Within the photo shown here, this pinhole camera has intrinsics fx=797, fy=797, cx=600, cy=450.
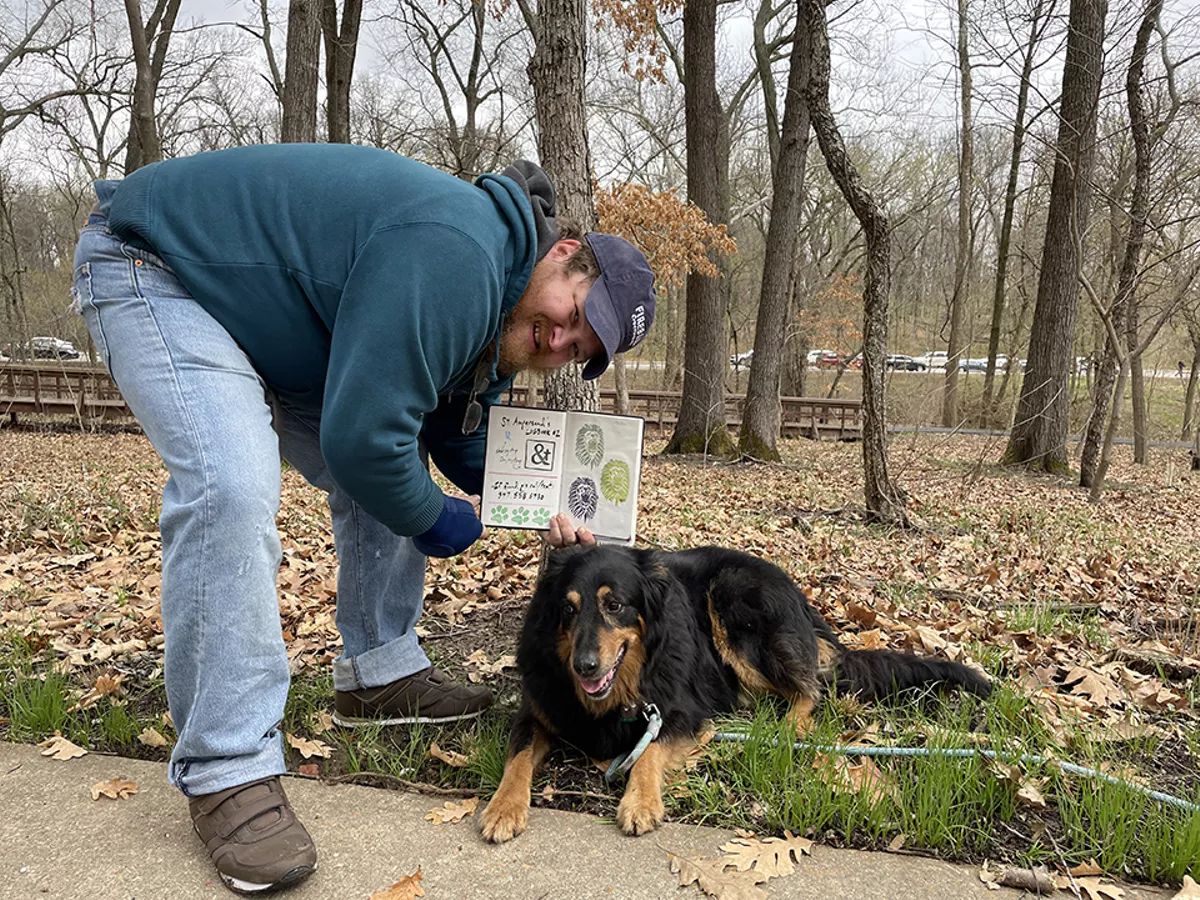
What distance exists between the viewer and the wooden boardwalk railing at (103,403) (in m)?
17.2

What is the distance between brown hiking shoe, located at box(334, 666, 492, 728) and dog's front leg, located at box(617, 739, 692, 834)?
0.74 meters

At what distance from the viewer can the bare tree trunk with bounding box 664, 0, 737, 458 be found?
12531mm

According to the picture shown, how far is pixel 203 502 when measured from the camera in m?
1.92

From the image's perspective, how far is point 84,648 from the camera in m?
3.47

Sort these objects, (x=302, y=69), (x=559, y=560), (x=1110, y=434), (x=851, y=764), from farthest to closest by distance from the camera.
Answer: (x=302, y=69) < (x=1110, y=434) < (x=559, y=560) < (x=851, y=764)

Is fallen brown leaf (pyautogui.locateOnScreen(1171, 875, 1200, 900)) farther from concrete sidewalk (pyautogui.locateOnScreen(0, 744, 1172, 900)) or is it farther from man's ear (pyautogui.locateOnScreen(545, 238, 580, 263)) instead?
man's ear (pyautogui.locateOnScreen(545, 238, 580, 263))

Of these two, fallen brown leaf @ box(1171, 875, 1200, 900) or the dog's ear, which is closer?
fallen brown leaf @ box(1171, 875, 1200, 900)

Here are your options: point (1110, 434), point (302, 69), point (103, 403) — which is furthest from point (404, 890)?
point (103, 403)

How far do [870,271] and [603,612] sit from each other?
468cm

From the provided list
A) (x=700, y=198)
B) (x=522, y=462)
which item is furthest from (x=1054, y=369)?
(x=522, y=462)

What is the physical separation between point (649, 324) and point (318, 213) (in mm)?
951

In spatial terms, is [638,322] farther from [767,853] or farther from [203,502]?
[767,853]

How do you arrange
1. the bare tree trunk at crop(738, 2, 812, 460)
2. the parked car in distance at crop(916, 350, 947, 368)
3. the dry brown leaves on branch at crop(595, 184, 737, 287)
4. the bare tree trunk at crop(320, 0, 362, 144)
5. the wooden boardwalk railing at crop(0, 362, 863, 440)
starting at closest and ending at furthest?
the bare tree trunk at crop(320, 0, 362, 144) < the dry brown leaves on branch at crop(595, 184, 737, 287) < the bare tree trunk at crop(738, 2, 812, 460) < the parked car in distance at crop(916, 350, 947, 368) < the wooden boardwalk railing at crop(0, 362, 863, 440)

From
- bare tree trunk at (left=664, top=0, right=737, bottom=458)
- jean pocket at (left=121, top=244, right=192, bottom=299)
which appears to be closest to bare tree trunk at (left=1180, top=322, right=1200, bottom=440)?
bare tree trunk at (left=664, top=0, right=737, bottom=458)
